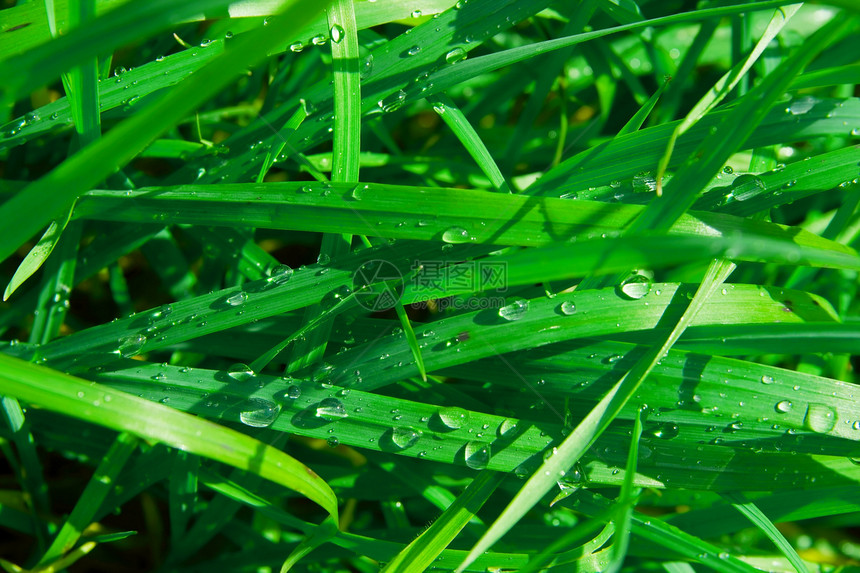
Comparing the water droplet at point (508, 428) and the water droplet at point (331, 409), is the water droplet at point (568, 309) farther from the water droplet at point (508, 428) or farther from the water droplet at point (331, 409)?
the water droplet at point (331, 409)

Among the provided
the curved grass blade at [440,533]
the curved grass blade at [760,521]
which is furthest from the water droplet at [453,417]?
the curved grass blade at [760,521]

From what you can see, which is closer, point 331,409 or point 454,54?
point 331,409

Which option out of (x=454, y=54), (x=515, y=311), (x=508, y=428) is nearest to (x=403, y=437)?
(x=508, y=428)

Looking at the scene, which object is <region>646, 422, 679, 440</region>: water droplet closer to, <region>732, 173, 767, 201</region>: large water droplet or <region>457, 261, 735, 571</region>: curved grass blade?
<region>457, 261, 735, 571</region>: curved grass blade

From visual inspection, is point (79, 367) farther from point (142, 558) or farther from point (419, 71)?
point (419, 71)

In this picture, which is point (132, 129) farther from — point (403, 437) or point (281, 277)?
point (403, 437)

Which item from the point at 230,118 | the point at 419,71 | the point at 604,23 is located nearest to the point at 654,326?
the point at 419,71

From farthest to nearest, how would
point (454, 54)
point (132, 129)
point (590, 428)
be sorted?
point (454, 54), point (590, 428), point (132, 129)
